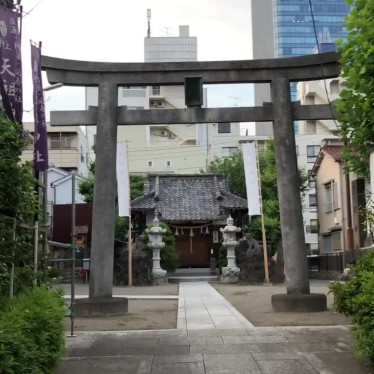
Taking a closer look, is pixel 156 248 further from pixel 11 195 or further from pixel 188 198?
pixel 11 195

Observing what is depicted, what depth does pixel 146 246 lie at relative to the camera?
95.0 feet

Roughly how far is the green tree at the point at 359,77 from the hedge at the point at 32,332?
522 centimetres

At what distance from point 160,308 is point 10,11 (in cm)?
994

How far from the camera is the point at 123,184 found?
1053 inches

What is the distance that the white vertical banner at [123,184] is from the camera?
26125 millimetres

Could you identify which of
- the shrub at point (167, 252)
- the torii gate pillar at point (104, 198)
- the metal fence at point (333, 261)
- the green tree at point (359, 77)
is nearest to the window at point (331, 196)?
the metal fence at point (333, 261)

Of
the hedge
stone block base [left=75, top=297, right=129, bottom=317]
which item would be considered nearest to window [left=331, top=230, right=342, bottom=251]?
stone block base [left=75, top=297, right=129, bottom=317]

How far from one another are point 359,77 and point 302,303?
6.78 metres

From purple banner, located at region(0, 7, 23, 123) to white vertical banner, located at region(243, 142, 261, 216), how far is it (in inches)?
709

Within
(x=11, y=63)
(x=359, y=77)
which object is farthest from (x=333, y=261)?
(x=11, y=63)

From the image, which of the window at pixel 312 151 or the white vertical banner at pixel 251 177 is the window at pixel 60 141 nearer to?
the window at pixel 312 151

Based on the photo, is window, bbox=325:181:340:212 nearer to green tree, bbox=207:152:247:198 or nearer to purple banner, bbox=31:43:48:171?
green tree, bbox=207:152:247:198

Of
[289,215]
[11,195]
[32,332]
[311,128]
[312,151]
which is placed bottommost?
[32,332]

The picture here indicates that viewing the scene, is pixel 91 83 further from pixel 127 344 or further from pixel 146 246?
pixel 146 246
